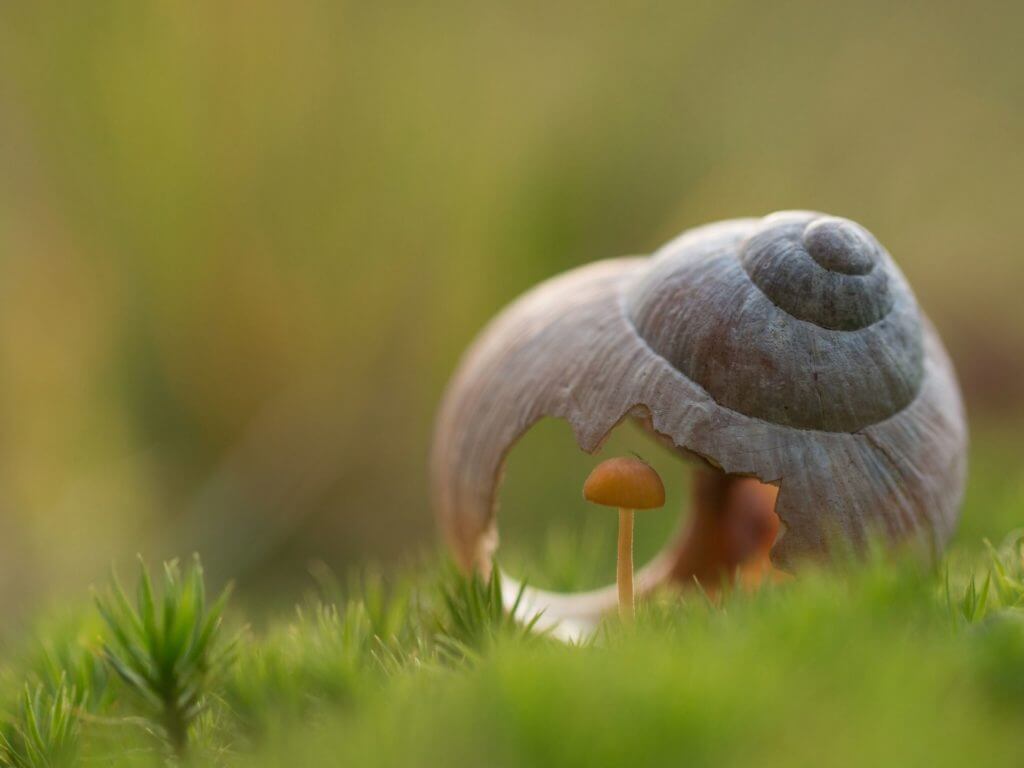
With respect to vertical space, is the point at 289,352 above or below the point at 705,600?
below

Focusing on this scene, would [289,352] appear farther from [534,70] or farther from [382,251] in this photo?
[534,70]

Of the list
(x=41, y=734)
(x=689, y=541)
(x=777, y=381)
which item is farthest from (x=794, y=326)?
(x=41, y=734)

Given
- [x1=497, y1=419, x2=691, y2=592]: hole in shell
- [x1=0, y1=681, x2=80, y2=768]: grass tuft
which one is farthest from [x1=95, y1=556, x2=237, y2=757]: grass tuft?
[x1=497, y1=419, x2=691, y2=592]: hole in shell

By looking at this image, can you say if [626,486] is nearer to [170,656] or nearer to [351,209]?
[170,656]

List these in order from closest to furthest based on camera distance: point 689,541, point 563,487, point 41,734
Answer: point 41,734 < point 689,541 < point 563,487

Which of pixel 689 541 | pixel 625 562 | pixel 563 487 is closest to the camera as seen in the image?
pixel 625 562

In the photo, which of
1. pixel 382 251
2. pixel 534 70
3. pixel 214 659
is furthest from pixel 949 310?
pixel 214 659
